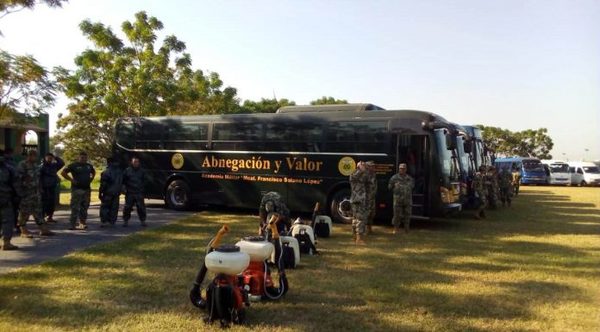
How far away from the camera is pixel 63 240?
32.0ft

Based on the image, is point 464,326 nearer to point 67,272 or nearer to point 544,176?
point 67,272

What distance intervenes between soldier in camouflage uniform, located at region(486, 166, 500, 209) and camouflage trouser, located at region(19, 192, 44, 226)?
11.9m

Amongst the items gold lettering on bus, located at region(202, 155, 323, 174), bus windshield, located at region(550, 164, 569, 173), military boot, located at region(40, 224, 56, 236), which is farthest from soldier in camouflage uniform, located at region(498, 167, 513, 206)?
bus windshield, located at region(550, 164, 569, 173)

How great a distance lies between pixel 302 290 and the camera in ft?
20.7

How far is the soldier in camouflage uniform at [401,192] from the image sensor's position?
10727mm

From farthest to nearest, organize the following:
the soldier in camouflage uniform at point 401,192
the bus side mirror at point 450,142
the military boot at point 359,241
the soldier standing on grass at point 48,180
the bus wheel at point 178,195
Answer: the bus wheel at point 178,195
the bus side mirror at point 450,142
the soldier standing on grass at point 48,180
the soldier in camouflage uniform at point 401,192
the military boot at point 359,241

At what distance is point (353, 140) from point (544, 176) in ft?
94.5

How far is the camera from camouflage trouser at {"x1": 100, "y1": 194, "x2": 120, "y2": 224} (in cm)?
1152

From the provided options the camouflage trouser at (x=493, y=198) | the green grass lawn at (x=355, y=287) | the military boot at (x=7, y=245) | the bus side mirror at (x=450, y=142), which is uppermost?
the bus side mirror at (x=450, y=142)

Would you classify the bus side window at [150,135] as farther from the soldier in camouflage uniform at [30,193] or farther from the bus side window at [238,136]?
the soldier in camouflage uniform at [30,193]

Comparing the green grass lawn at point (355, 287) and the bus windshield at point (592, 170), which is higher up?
the bus windshield at point (592, 170)

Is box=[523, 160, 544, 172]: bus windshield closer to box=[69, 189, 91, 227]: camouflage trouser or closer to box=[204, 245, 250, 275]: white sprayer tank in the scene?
box=[69, 189, 91, 227]: camouflage trouser

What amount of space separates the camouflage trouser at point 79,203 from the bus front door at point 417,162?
6.87m

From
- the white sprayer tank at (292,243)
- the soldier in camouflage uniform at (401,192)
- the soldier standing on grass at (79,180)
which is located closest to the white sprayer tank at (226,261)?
the white sprayer tank at (292,243)
